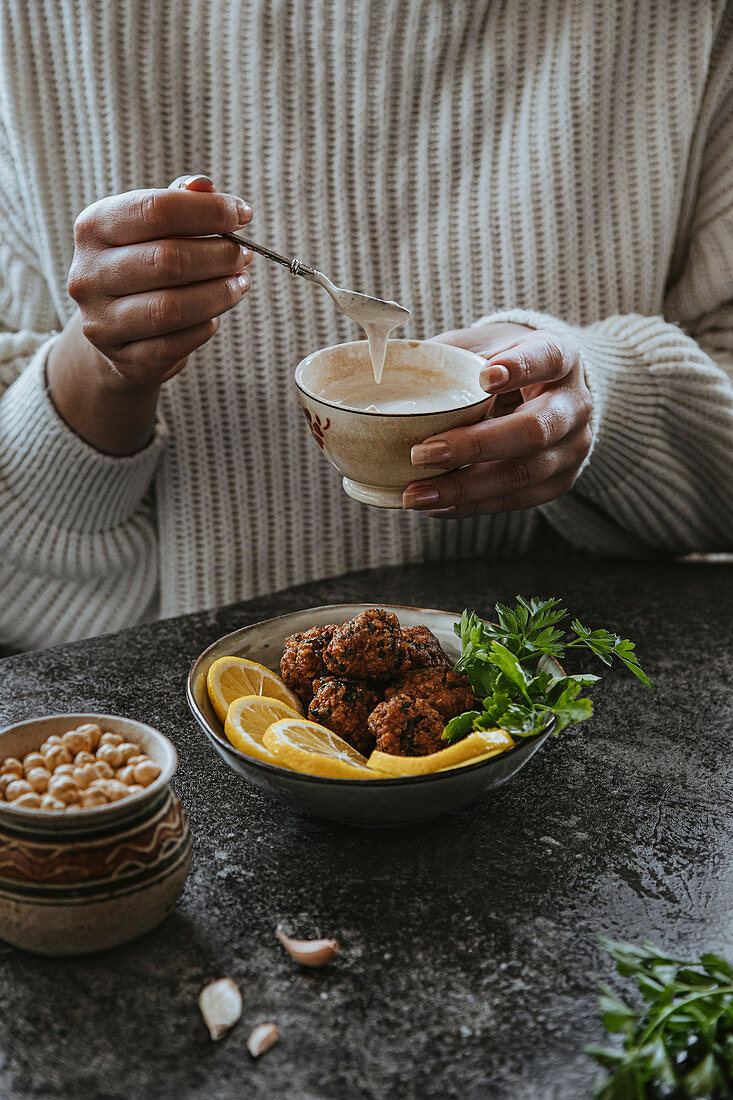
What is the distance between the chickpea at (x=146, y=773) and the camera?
643 millimetres

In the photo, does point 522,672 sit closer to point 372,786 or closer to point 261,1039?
point 372,786

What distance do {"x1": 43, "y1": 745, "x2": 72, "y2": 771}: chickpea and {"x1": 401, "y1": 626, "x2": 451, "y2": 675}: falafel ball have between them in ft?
0.95

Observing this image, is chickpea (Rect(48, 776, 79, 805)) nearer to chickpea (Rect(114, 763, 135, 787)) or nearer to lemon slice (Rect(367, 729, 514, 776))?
chickpea (Rect(114, 763, 135, 787))

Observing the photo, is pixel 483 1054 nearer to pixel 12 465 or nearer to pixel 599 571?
pixel 599 571

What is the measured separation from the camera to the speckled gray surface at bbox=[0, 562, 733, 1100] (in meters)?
0.55

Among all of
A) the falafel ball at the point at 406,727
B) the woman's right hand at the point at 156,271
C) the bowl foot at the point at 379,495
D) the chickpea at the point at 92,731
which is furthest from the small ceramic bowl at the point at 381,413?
the chickpea at the point at 92,731

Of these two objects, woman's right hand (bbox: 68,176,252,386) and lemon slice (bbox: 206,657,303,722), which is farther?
woman's right hand (bbox: 68,176,252,386)

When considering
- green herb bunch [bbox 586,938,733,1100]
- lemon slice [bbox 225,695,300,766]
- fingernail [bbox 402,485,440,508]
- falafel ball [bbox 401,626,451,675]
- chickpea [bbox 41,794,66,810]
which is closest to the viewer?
green herb bunch [bbox 586,938,733,1100]

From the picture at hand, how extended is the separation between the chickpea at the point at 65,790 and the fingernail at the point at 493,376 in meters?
0.53

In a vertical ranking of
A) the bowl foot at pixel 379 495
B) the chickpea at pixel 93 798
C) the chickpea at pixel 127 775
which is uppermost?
the bowl foot at pixel 379 495

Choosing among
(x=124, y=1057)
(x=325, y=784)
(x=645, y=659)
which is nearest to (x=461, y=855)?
(x=325, y=784)

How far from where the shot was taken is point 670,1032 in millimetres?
549

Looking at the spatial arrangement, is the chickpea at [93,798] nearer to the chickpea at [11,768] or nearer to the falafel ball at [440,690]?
the chickpea at [11,768]

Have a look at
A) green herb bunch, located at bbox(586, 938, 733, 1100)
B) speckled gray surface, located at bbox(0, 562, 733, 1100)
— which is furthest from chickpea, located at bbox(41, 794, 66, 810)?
green herb bunch, located at bbox(586, 938, 733, 1100)
